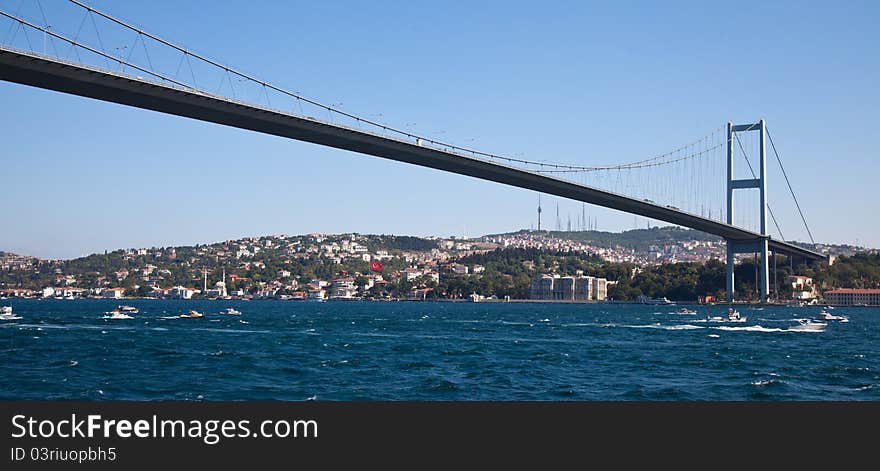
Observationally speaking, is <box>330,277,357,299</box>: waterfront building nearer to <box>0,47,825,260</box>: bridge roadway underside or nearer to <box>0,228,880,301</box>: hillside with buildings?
<box>0,228,880,301</box>: hillside with buildings

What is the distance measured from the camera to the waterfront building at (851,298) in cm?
9612

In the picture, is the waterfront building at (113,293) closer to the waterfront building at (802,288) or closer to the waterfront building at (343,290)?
the waterfront building at (343,290)

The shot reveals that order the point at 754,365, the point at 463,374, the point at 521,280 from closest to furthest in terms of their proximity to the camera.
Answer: the point at 463,374, the point at 754,365, the point at 521,280

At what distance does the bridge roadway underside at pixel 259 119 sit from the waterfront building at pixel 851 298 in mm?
46764

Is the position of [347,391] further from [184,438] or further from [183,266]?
[183,266]

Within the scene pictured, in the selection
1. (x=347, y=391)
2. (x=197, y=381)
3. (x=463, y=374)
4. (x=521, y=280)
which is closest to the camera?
(x=347, y=391)

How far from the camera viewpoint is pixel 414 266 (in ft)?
614

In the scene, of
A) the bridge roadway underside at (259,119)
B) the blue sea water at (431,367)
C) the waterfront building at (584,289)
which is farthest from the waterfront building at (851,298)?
the blue sea water at (431,367)

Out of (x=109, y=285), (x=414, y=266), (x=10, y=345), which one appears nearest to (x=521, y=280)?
(x=414, y=266)

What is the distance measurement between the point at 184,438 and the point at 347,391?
9.38 m

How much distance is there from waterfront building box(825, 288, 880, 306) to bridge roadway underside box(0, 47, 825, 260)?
46.8 m

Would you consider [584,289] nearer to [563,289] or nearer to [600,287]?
[600,287]

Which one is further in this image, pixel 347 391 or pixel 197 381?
pixel 197 381

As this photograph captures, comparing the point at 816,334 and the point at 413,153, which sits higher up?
the point at 413,153
